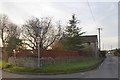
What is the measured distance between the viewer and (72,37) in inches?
2009

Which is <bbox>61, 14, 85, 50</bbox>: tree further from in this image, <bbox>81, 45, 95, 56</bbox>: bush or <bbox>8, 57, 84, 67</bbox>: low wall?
<bbox>8, 57, 84, 67</bbox>: low wall

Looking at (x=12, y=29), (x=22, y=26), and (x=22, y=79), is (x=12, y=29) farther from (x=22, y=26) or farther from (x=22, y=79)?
(x=22, y=79)

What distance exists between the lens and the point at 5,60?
40.7 meters

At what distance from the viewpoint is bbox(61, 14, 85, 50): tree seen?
50094 mm

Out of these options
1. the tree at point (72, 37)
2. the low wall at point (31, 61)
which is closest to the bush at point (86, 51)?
the tree at point (72, 37)

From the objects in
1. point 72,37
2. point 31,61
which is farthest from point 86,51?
point 31,61

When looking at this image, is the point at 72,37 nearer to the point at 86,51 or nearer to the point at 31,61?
the point at 86,51

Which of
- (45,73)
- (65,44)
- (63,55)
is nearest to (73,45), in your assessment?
(65,44)

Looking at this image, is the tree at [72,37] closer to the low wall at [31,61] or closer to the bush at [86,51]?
the bush at [86,51]

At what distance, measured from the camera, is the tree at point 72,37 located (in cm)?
5009

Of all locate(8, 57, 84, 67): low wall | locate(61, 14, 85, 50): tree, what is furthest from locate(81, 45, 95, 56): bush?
locate(8, 57, 84, 67): low wall

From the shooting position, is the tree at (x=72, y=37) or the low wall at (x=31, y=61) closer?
the low wall at (x=31, y=61)

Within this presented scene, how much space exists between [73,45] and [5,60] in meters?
15.2

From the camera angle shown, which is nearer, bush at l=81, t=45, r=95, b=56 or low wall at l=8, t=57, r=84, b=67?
low wall at l=8, t=57, r=84, b=67
